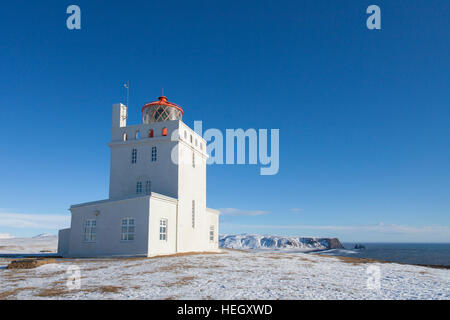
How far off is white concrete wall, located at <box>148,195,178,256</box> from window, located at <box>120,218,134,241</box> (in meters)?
1.38

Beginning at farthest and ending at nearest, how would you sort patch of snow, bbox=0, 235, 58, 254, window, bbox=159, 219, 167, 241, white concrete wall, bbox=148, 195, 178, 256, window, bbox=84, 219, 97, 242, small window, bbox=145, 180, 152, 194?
patch of snow, bbox=0, 235, 58, 254, small window, bbox=145, 180, 152, 194, window, bbox=84, 219, 97, 242, window, bbox=159, 219, 167, 241, white concrete wall, bbox=148, 195, 178, 256

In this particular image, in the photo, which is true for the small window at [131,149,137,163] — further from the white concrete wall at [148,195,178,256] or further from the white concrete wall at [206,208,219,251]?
the white concrete wall at [206,208,219,251]

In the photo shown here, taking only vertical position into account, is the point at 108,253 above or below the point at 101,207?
below

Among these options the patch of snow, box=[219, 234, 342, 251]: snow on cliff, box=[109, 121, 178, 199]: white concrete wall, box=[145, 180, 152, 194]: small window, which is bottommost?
box=[219, 234, 342, 251]: snow on cliff

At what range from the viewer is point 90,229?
22641 millimetres

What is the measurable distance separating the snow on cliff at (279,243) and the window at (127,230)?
100 meters

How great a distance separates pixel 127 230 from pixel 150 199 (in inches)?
105

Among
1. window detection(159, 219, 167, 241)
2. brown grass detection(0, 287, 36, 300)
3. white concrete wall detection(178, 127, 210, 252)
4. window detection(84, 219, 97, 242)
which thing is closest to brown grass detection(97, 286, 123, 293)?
brown grass detection(0, 287, 36, 300)

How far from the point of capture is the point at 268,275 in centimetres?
1213

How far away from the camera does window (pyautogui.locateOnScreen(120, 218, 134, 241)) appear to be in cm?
2138

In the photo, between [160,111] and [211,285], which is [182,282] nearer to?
[211,285]
